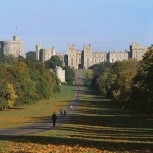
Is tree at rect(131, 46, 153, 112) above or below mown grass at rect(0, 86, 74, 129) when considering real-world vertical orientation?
above

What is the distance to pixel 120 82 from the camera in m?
90.8

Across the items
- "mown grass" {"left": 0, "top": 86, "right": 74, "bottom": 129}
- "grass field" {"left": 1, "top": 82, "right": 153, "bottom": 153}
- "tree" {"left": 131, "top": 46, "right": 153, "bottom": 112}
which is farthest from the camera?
"tree" {"left": 131, "top": 46, "right": 153, "bottom": 112}

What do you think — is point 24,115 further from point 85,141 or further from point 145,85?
point 85,141

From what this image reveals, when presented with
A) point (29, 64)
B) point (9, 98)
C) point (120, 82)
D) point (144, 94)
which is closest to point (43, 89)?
point (29, 64)

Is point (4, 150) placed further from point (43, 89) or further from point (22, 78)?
point (43, 89)

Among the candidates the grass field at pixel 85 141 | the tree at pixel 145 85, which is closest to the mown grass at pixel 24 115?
the grass field at pixel 85 141

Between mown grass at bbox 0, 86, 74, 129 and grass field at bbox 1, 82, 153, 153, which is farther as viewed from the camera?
mown grass at bbox 0, 86, 74, 129

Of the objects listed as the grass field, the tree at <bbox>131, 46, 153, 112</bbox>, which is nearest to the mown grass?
the grass field

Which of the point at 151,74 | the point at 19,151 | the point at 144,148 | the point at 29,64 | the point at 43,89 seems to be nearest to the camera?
the point at 19,151

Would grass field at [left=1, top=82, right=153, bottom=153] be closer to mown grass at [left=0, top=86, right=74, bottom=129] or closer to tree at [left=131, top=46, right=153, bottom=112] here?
mown grass at [left=0, top=86, right=74, bottom=129]

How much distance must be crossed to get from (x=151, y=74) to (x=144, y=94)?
10.4m

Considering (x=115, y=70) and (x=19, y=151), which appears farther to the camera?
(x=115, y=70)

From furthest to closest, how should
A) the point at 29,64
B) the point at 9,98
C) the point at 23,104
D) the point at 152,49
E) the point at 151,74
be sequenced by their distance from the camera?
the point at 29,64 → the point at 23,104 → the point at 9,98 → the point at 152,49 → the point at 151,74

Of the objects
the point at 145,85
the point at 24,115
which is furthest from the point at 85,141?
the point at 24,115
